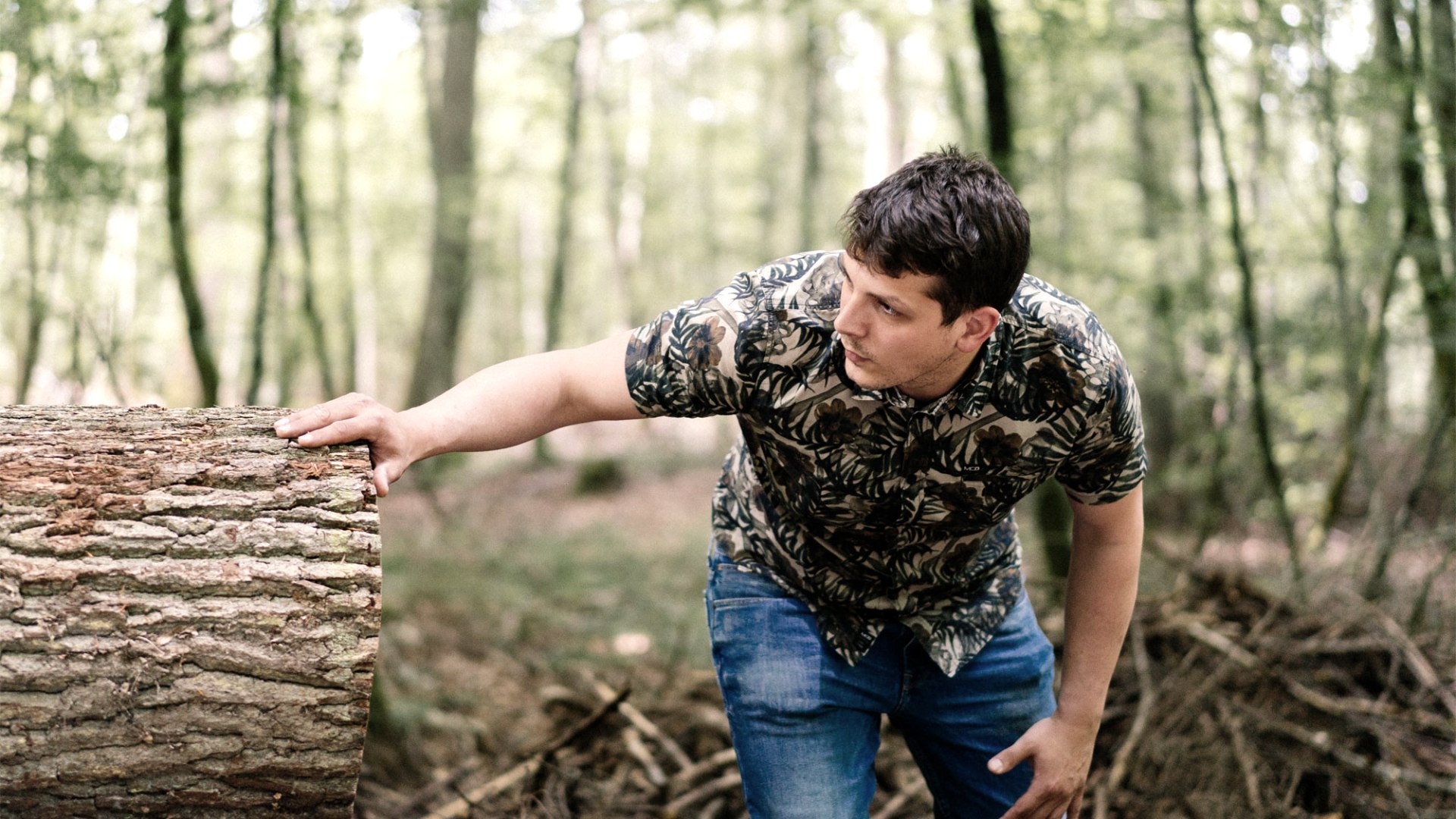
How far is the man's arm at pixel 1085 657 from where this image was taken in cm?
237

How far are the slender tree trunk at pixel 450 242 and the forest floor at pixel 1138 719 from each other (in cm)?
509

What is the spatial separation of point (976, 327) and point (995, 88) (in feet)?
10.8

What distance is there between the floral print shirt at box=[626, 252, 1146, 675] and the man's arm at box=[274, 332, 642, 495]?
0.08m

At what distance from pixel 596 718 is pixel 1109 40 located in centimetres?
443

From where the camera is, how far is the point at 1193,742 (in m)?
3.76

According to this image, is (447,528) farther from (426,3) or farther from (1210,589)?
(1210,589)

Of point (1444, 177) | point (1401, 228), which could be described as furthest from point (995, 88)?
point (1444, 177)

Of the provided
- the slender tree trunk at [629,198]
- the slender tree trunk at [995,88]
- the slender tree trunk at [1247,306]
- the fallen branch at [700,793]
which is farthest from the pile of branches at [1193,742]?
the slender tree trunk at [629,198]

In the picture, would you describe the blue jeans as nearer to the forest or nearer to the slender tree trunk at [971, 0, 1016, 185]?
the forest

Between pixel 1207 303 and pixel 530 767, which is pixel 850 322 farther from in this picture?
pixel 1207 303

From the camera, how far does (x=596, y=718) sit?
3.51m

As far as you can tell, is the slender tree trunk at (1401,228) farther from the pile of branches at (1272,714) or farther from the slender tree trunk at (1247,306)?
the pile of branches at (1272,714)

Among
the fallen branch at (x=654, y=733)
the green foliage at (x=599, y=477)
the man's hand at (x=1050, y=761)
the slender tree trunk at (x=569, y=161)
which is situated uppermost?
the slender tree trunk at (x=569, y=161)

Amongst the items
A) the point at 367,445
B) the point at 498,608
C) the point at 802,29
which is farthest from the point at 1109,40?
the point at 802,29
